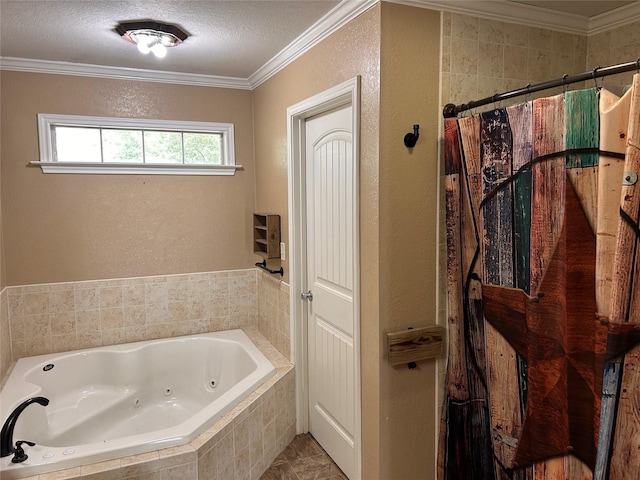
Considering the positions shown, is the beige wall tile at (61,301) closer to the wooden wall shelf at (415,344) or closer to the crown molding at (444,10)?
the crown molding at (444,10)

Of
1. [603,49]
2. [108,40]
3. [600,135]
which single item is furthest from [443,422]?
[108,40]

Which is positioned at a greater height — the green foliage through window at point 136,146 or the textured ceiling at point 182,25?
the textured ceiling at point 182,25

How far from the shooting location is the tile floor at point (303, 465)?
256cm

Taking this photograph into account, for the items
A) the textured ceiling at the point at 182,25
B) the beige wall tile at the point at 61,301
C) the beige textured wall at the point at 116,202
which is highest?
the textured ceiling at the point at 182,25

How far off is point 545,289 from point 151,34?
87.5 inches

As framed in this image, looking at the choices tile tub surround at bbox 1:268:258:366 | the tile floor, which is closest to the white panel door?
the tile floor

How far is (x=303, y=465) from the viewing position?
2666mm

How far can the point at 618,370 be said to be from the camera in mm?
1316

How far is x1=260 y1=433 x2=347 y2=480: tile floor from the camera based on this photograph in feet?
8.41

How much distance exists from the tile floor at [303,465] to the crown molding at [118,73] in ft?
8.55

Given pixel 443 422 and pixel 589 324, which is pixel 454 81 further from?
pixel 443 422

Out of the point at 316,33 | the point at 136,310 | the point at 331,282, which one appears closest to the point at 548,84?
the point at 316,33

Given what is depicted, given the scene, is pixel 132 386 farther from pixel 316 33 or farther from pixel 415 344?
pixel 316 33

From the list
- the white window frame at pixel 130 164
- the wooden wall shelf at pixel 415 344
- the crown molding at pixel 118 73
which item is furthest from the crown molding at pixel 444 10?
the wooden wall shelf at pixel 415 344
